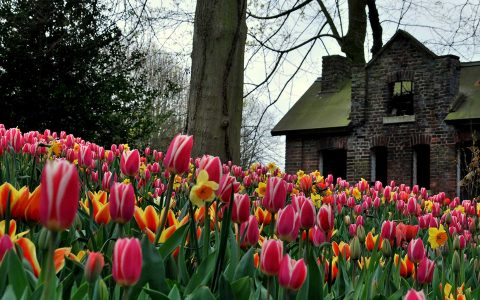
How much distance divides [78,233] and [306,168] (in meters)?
20.8

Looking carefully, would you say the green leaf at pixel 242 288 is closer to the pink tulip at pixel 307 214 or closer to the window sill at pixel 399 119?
the pink tulip at pixel 307 214

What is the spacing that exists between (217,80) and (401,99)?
15.9 m

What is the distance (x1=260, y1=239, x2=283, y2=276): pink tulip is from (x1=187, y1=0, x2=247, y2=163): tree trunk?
5.28m

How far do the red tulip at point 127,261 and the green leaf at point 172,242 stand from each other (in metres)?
0.41

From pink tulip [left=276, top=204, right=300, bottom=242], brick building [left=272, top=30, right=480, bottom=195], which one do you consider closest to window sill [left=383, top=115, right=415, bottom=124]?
brick building [left=272, top=30, right=480, bottom=195]

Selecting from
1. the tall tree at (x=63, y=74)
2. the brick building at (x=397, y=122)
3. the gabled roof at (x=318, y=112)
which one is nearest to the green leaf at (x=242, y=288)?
the tall tree at (x=63, y=74)

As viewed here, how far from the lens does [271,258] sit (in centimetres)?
120

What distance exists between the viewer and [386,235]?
193cm

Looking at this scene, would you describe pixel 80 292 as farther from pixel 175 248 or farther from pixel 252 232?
pixel 252 232

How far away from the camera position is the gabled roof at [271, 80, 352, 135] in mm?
22062

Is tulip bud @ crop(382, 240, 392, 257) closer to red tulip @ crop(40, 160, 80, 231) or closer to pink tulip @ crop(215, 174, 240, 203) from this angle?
pink tulip @ crop(215, 174, 240, 203)

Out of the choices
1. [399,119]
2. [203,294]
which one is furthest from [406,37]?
[203,294]

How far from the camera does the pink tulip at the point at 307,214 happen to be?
1.48m

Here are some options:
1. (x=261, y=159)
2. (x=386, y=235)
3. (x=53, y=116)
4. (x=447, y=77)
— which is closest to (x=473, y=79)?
(x=447, y=77)
